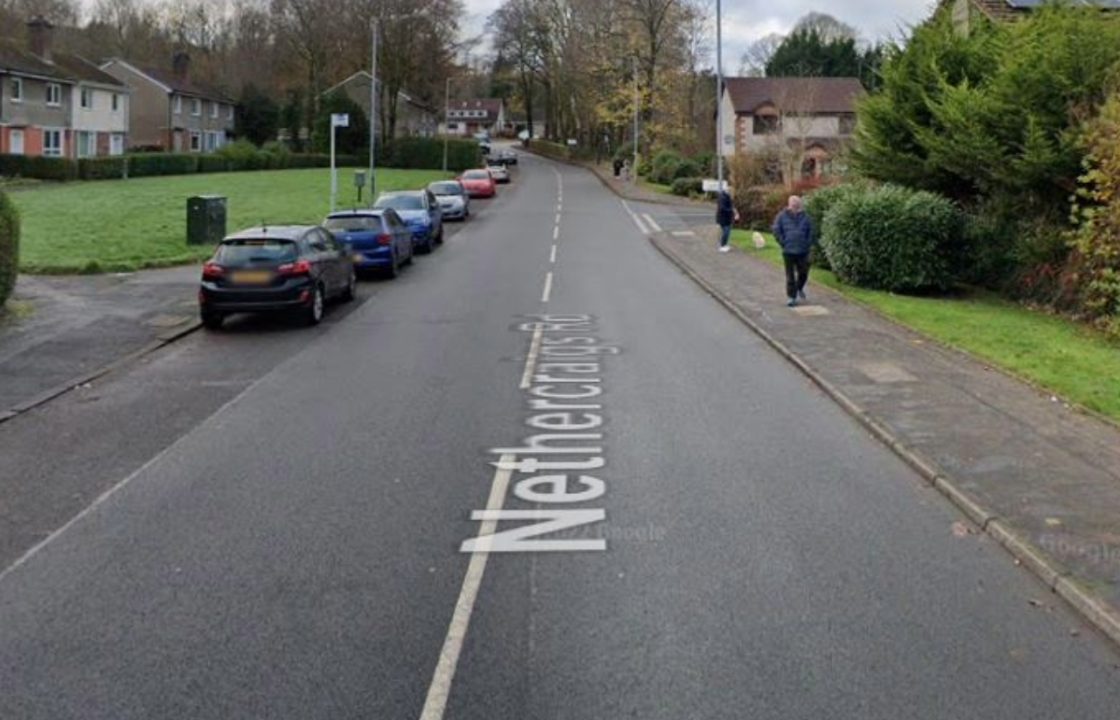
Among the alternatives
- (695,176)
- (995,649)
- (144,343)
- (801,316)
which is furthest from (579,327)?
(695,176)

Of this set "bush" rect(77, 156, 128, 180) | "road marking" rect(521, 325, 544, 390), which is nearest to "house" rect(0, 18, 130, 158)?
"bush" rect(77, 156, 128, 180)

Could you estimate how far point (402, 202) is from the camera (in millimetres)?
30359

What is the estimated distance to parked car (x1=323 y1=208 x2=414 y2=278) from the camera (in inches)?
891

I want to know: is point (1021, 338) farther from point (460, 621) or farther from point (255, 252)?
point (460, 621)

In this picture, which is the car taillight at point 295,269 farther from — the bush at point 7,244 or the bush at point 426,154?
the bush at point 426,154

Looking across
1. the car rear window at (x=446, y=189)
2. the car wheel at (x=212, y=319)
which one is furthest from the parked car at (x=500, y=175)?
the car wheel at (x=212, y=319)

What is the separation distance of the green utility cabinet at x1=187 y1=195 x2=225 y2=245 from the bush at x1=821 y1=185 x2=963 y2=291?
1455cm

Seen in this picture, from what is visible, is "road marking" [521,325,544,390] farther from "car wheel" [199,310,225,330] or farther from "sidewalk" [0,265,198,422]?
"sidewalk" [0,265,198,422]

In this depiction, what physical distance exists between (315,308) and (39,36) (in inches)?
2087

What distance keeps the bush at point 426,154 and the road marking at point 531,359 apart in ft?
210

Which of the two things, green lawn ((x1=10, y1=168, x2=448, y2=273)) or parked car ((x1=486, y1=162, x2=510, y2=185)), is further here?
A: parked car ((x1=486, y1=162, x2=510, y2=185))

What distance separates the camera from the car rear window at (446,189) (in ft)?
134

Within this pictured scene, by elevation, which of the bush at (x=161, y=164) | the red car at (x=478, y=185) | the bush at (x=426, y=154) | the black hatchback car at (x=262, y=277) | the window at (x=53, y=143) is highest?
the bush at (x=426, y=154)

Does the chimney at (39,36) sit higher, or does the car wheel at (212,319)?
the chimney at (39,36)
